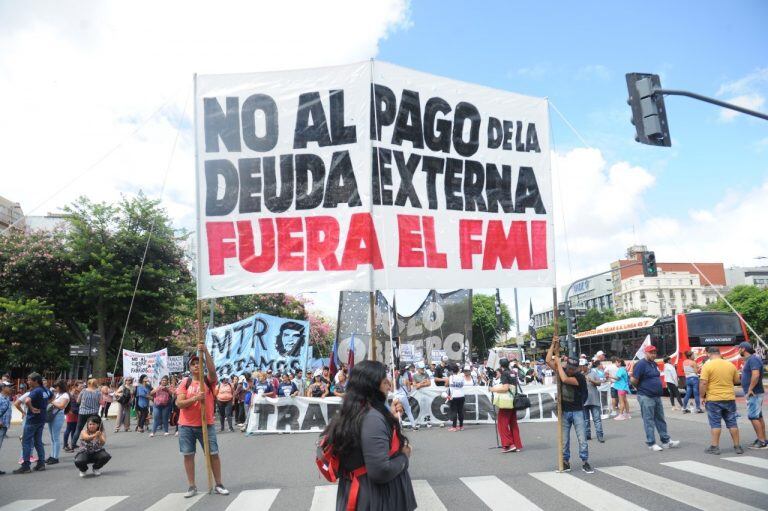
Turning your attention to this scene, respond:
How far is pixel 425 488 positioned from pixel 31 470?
790 centimetres

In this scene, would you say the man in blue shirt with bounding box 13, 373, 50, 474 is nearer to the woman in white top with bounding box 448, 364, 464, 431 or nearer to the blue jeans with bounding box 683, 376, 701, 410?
the woman in white top with bounding box 448, 364, 464, 431

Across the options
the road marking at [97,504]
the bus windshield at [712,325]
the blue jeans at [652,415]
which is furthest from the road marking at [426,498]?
the bus windshield at [712,325]

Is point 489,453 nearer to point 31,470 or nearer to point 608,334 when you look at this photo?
point 31,470

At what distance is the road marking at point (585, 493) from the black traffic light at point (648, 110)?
6071 mm

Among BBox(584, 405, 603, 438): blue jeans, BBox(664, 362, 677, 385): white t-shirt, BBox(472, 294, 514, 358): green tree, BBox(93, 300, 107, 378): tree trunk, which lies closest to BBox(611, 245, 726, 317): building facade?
BBox(472, 294, 514, 358): green tree

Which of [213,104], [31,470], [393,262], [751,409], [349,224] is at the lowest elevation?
[31,470]

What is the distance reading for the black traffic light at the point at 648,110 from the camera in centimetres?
1070

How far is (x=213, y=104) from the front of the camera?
23.5 ft

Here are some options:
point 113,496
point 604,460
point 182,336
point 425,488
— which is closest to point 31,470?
point 113,496

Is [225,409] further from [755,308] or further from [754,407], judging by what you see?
[755,308]

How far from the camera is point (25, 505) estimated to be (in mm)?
7953

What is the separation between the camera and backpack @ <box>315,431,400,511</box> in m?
3.46

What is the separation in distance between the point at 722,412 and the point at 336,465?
8229mm

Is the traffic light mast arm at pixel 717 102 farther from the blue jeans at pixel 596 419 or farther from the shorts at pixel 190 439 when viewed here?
the shorts at pixel 190 439
